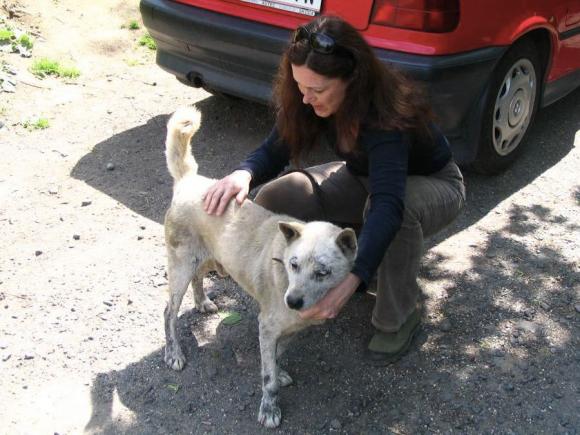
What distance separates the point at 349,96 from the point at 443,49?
1.37 m

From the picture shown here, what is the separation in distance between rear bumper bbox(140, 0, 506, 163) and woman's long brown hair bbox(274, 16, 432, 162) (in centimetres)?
89

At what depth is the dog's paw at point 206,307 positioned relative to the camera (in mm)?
3680

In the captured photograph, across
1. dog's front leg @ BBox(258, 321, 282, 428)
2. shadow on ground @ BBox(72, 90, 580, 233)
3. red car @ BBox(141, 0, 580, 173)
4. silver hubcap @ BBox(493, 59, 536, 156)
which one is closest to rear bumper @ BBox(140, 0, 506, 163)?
red car @ BBox(141, 0, 580, 173)

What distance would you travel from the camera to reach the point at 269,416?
117 inches

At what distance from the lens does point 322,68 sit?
2639 millimetres

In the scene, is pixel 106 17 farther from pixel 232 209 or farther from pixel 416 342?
pixel 416 342

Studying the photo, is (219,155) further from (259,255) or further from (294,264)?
(294,264)

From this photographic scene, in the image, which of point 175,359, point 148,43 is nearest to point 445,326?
point 175,359

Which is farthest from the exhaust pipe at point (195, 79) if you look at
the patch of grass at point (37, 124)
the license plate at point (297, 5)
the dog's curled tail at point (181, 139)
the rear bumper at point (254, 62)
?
the dog's curled tail at point (181, 139)

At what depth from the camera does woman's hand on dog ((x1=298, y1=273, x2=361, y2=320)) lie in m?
2.57

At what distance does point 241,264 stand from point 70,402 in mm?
1115

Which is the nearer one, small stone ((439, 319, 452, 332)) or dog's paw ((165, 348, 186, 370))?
dog's paw ((165, 348, 186, 370))

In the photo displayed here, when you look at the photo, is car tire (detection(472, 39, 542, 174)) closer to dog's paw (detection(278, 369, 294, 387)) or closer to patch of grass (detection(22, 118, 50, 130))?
dog's paw (detection(278, 369, 294, 387))

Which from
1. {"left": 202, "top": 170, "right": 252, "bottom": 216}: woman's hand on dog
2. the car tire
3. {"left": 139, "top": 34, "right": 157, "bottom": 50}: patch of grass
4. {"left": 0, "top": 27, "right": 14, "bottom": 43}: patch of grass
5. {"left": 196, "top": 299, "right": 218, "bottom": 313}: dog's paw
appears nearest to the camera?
{"left": 202, "top": 170, "right": 252, "bottom": 216}: woman's hand on dog
